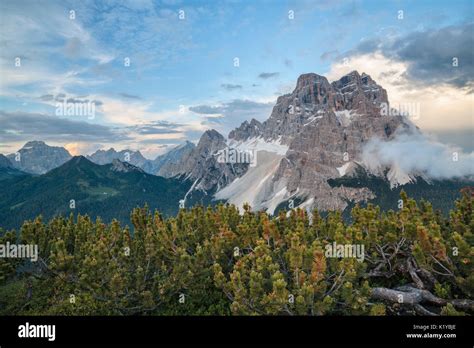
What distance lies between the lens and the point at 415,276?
2014 cm

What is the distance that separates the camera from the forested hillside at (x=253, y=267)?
16.8m

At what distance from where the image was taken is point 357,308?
16.5 meters

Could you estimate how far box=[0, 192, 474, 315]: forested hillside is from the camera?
16.8m

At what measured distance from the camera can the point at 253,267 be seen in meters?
18.7

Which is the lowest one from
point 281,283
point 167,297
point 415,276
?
point 167,297
